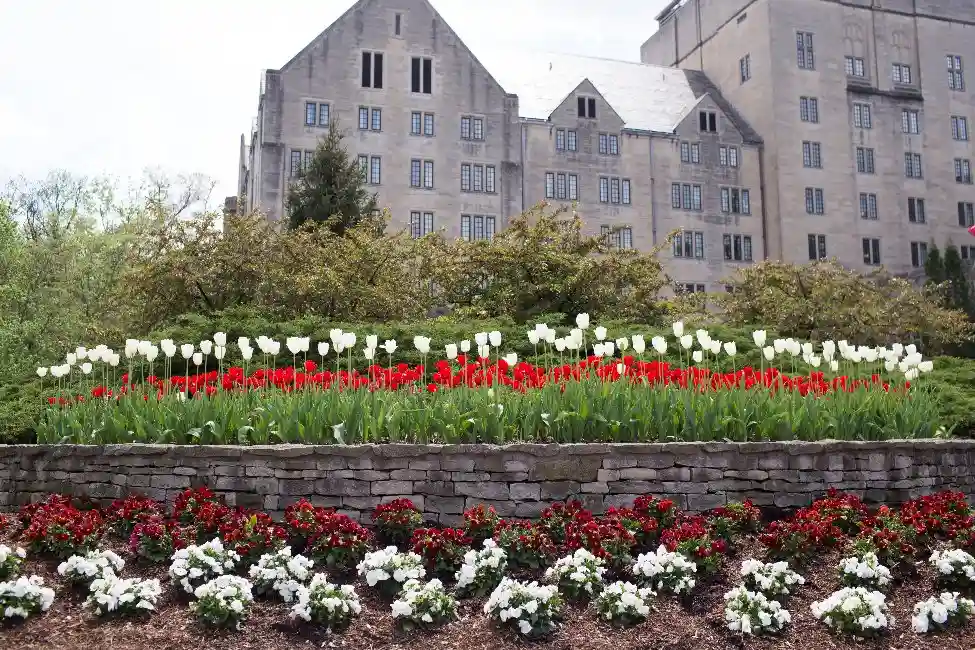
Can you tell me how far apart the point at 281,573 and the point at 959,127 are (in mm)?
52411

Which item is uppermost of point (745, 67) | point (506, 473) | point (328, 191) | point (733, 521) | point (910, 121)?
point (745, 67)

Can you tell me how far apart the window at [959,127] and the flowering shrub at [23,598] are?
52939 mm

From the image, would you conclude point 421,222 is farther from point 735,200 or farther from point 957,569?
point 957,569

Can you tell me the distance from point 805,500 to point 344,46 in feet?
113

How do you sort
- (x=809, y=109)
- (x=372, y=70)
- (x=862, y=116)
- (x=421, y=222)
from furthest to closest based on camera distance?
(x=862, y=116)
(x=809, y=109)
(x=421, y=222)
(x=372, y=70)

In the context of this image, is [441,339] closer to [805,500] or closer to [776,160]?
[805,500]

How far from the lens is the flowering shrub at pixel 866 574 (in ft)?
23.3

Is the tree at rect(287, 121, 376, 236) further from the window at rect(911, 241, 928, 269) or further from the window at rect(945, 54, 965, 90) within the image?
the window at rect(945, 54, 965, 90)

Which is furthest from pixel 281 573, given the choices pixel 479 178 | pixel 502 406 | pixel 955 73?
pixel 955 73

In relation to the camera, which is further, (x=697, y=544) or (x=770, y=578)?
(x=697, y=544)

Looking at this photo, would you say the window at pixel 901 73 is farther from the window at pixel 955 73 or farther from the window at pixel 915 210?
the window at pixel 915 210

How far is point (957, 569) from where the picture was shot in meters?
7.20

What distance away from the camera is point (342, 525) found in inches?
295

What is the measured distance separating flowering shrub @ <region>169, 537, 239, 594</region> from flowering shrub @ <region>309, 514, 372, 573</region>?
2.25ft
